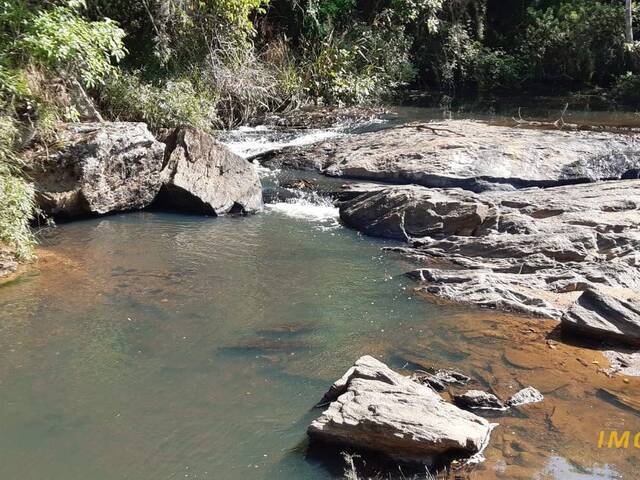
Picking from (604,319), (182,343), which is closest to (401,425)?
(182,343)

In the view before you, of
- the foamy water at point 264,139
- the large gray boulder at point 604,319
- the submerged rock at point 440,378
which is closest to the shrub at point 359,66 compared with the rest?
the foamy water at point 264,139

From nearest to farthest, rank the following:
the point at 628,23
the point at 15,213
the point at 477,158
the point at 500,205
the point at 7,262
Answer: the point at 7,262, the point at 15,213, the point at 500,205, the point at 477,158, the point at 628,23

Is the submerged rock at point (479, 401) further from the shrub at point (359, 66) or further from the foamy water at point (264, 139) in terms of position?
the shrub at point (359, 66)

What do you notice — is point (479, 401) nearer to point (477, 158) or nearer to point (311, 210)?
point (311, 210)

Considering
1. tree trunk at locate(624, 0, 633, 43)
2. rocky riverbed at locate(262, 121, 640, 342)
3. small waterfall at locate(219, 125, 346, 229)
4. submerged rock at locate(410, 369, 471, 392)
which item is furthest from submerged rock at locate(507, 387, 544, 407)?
tree trunk at locate(624, 0, 633, 43)

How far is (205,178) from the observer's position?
12.1 m

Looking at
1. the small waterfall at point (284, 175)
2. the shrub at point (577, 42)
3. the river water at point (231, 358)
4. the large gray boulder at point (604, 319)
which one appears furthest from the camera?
the shrub at point (577, 42)

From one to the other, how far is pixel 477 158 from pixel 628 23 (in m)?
11.7

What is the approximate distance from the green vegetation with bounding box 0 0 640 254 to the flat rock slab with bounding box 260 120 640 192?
112 inches

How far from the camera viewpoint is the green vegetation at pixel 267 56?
1046 centimetres

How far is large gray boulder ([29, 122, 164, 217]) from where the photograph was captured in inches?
430

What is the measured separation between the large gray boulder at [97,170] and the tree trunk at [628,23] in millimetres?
15619

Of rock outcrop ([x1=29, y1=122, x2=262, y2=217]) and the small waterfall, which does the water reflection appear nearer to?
rock outcrop ([x1=29, y1=122, x2=262, y2=217])

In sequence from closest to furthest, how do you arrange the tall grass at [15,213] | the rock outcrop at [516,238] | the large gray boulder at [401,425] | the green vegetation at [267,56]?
the large gray boulder at [401,425] → the rock outcrop at [516,238] → the tall grass at [15,213] → the green vegetation at [267,56]
